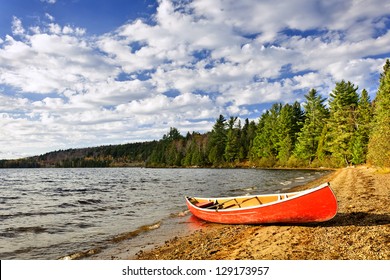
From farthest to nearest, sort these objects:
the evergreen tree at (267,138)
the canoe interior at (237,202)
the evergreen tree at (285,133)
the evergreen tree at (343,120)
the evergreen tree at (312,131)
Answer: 1. the evergreen tree at (267,138)
2. the evergreen tree at (285,133)
3. the evergreen tree at (312,131)
4. the evergreen tree at (343,120)
5. the canoe interior at (237,202)

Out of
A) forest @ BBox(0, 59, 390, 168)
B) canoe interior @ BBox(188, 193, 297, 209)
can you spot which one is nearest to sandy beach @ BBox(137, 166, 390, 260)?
canoe interior @ BBox(188, 193, 297, 209)

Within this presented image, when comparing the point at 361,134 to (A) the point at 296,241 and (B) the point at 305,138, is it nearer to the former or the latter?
(B) the point at 305,138

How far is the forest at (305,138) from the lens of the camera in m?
43.9

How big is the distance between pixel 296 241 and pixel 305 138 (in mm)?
67324

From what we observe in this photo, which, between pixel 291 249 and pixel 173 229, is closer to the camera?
pixel 291 249

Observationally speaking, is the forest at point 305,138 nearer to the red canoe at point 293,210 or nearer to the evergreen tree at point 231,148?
the evergreen tree at point 231,148

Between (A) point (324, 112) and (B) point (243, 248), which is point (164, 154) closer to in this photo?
(A) point (324, 112)

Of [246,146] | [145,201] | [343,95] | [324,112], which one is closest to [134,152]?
[246,146]

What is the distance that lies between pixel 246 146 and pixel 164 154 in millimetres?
43828

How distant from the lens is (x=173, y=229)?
574 inches

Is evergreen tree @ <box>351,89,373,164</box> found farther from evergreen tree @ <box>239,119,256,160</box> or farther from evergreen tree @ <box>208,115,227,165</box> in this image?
evergreen tree @ <box>208,115,227,165</box>

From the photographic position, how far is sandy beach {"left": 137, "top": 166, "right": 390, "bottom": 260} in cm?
806

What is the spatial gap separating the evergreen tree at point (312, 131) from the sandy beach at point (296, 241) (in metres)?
61.8

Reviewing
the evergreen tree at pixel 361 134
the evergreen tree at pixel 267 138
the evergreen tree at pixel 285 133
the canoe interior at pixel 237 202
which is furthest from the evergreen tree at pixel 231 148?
the canoe interior at pixel 237 202
